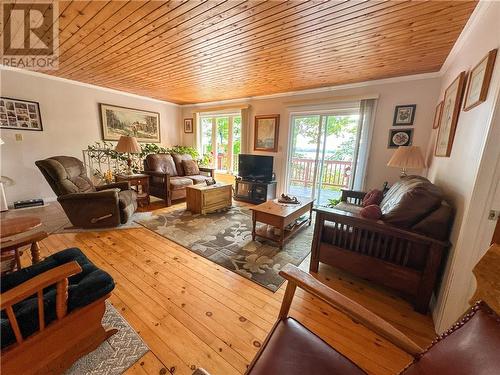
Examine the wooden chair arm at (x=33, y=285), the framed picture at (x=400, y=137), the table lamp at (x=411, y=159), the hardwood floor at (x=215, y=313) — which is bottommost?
the hardwood floor at (x=215, y=313)

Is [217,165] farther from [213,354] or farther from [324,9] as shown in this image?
[213,354]

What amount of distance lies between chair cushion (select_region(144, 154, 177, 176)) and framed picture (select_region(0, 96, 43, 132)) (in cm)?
184

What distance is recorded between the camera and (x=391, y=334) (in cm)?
72

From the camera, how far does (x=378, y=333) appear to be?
2.34 ft

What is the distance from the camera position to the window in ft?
16.9

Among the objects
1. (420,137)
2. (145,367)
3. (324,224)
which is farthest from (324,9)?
(145,367)

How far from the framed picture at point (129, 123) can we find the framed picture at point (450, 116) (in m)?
5.64

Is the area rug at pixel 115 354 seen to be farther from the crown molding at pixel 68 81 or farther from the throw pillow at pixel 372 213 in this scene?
the crown molding at pixel 68 81

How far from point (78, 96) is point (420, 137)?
608 centimetres

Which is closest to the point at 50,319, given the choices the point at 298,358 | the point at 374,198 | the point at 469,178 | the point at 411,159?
the point at 298,358

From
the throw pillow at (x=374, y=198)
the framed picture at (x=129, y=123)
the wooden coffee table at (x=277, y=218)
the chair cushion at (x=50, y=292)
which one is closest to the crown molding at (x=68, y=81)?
the framed picture at (x=129, y=123)

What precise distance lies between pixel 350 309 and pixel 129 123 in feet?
18.2

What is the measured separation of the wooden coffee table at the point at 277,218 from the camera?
92.6 inches

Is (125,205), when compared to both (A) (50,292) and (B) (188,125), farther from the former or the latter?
(B) (188,125)
